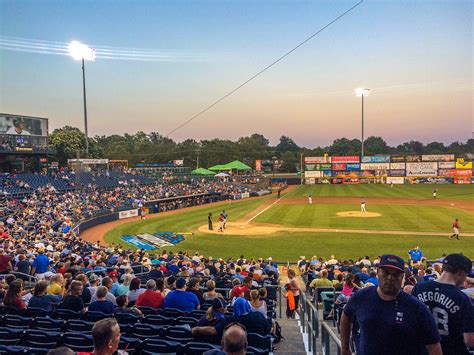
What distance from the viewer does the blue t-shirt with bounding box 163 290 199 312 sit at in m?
7.55

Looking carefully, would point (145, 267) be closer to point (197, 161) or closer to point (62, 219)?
point (62, 219)

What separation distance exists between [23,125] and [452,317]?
5089 cm

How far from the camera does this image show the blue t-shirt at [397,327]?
3.21m

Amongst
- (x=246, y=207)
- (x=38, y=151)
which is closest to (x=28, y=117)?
(x=38, y=151)

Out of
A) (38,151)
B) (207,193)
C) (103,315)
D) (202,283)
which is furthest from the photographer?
(207,193)

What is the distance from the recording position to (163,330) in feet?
19.9

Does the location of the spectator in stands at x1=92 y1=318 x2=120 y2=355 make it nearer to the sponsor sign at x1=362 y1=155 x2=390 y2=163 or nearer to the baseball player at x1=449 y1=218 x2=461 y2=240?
the baseball player at x1=449 y1=218 x2=461 y2=240

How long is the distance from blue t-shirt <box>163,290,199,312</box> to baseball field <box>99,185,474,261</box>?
1558 cm

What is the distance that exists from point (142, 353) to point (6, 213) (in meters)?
27.9

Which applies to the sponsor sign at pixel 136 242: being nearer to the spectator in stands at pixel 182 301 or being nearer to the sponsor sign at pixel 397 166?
the spectator in stands at pixel 182 301

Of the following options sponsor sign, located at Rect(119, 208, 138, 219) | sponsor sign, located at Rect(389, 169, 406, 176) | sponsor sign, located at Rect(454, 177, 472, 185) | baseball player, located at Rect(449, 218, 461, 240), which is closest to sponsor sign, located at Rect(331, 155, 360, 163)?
sponsor sign, located at Rect(389, 169, 406, 176)

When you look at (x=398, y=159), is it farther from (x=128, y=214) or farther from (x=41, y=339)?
(x=41, y=339)

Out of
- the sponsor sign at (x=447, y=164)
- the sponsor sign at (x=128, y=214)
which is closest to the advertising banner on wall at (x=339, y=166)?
the sponsor sign at (x=447, y=164)

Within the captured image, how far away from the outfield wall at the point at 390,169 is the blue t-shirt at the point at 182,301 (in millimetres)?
77581
